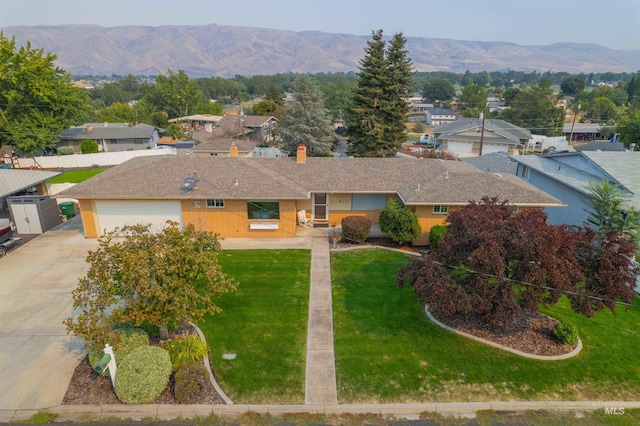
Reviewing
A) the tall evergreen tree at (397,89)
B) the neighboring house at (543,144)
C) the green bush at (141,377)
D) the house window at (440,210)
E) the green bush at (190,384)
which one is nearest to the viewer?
the green bush at (141,377)

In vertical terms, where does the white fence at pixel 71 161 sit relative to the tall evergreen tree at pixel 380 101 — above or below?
below

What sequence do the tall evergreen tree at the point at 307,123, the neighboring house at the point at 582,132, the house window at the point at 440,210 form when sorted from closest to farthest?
1. the house window at the point at 440,210
2. the tall evergreen tree at the point at 307,123
3. the neighboring house at the point at 582,132

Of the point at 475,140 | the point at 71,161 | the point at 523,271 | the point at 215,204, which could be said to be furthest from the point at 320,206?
the point at 475,140

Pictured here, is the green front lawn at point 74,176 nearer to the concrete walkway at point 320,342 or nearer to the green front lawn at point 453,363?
the concrete walkway at point 320,342

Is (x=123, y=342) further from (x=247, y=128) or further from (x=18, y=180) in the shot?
A: (x=247, y=128)

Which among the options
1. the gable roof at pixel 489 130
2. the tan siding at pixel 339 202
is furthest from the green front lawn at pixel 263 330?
the gable roof at pixel 489 130

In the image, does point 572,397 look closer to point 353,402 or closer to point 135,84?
point 353,402

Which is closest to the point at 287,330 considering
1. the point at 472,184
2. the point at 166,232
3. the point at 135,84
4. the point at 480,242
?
the point at 166,232
